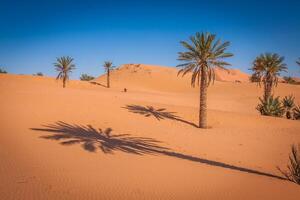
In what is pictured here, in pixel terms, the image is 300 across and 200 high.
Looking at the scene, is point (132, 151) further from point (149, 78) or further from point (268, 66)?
point (149, 78)

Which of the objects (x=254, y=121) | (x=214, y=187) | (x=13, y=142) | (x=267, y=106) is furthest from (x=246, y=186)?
(x=267, y=106)

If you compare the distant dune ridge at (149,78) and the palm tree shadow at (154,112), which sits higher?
the distant dune ridge at (149,78)

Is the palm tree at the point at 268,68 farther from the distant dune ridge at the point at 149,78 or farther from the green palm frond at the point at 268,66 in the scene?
the distant dune ridge at the point at 149,78

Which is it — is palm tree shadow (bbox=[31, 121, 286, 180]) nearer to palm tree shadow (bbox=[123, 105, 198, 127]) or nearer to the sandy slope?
the sandy slope

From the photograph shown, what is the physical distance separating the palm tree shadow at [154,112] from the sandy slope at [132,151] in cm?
11

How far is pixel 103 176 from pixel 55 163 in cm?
229

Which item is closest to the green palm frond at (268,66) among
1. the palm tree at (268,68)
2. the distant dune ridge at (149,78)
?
the palm tree at (268,68)

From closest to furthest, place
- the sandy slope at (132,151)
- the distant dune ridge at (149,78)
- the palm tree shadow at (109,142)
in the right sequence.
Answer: the sandy slope at (132,151)
the palm tree shadow at (109,142)
the distant dune ridge at (149,78)

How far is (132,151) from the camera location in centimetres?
1271

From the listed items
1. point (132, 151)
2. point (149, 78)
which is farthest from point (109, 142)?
point (149, 78)

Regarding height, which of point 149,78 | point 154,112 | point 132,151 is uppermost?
point 149,78

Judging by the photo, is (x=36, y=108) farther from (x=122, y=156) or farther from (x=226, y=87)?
(x=226, y=87)

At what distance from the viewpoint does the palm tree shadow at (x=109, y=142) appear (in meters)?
12.2

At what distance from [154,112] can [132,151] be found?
12752mm
